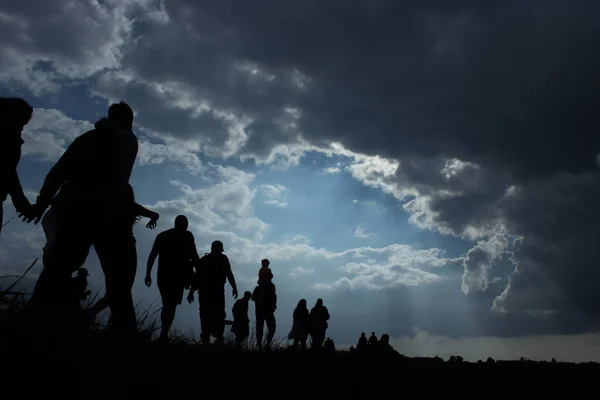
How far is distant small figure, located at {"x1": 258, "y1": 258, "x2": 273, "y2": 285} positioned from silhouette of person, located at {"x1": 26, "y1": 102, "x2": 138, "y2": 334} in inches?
325

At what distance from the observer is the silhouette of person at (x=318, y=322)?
15039 millimetres

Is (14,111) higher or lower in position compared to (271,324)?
higher

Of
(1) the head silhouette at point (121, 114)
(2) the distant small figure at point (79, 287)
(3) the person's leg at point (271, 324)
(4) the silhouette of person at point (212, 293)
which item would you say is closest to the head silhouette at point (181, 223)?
(4) the silhouette of person at point (212, 293)

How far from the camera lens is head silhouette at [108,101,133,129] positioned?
14.9 feet

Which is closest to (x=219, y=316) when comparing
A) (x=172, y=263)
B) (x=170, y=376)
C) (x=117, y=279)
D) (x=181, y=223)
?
(x=172, y=263)

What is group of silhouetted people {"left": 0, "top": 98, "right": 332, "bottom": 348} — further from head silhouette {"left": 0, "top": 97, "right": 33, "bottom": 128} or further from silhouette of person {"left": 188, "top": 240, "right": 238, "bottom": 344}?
silhouette of person {"left": 188, "top": 240, "right": 238, "bottom": 344}

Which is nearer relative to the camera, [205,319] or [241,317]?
[205,319]

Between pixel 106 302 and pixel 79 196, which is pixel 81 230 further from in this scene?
pixel 106 302

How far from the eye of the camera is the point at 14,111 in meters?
4.25

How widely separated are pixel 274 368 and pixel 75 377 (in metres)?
2.19

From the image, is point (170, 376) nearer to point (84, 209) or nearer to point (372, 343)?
point (84, 209)

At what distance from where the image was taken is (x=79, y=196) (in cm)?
415

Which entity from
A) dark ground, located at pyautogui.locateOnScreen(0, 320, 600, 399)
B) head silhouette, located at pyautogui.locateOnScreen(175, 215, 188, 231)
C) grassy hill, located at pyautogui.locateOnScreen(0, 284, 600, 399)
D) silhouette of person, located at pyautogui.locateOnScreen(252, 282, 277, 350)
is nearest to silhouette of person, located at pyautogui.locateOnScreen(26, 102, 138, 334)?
grassy hill, located at pyautogui.locateOnScreen(0, 284, 600, 399)

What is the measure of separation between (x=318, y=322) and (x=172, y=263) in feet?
26.2
